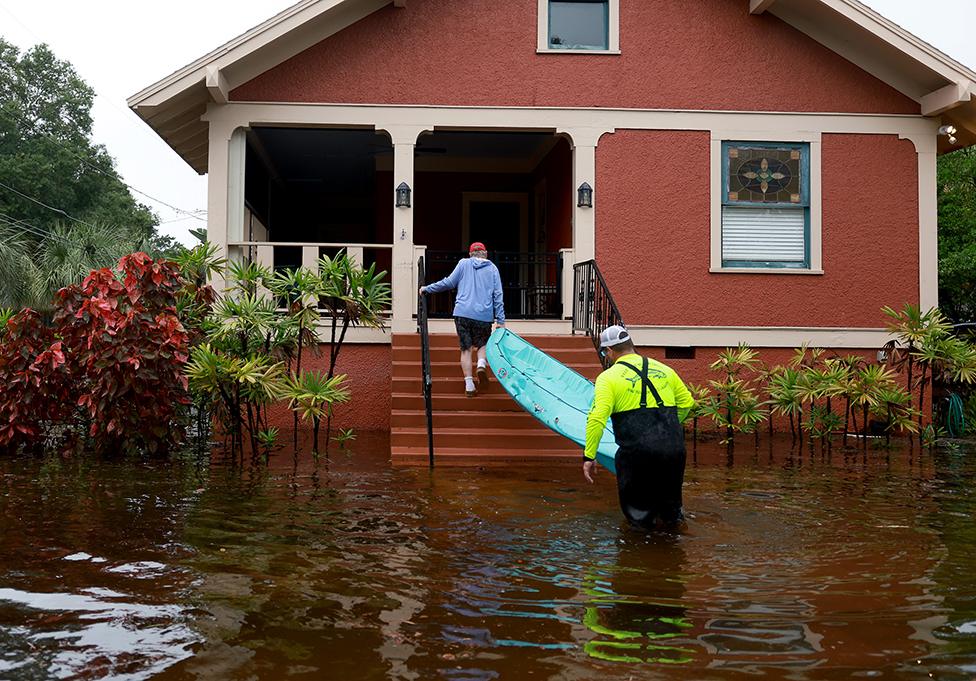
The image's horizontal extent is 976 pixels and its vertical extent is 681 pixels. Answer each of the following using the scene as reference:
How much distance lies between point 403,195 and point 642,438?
8.29m

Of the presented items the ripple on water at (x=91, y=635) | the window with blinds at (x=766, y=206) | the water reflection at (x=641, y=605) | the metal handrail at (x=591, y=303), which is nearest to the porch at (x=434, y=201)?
the metal handrail at (x=591, y=303)

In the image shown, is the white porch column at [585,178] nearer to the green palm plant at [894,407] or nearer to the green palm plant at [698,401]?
the green palm plant at [698,401]

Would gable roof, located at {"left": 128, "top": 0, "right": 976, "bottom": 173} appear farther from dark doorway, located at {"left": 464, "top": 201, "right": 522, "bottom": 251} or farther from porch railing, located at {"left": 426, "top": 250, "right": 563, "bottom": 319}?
dark doorway, located at {"left": 464, "top": 201, "right": 522, "bottom": 251}

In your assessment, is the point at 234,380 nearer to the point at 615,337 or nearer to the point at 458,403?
the point at 458,403

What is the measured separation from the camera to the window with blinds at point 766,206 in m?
14.5

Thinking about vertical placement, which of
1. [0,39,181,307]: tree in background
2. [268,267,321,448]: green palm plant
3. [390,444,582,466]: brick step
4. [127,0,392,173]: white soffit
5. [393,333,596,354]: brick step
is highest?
[0,39,181,307]: tree in background

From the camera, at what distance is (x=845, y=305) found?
47.1 ft

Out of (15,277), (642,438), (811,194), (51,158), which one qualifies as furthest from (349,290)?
(51,158)

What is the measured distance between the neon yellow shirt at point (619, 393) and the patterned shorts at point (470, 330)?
474 cm

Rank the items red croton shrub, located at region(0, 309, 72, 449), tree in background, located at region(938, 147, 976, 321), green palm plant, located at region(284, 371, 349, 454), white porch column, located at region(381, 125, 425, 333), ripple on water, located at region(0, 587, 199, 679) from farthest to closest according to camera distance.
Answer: tree in background, located at region(938, 147, 976, 321) < white porch column, located at region(381, 125, 425, 333) < red croton shrub, located at region(0, 309, 72, 449) < green palm plant, located at region(284, 371, 349, 454) < ripple on water, located at region(0, 587, 199, 679)

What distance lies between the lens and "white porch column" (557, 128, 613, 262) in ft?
46.7

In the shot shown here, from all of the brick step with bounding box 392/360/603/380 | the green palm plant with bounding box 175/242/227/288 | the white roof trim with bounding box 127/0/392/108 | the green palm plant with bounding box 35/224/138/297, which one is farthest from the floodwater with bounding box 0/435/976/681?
the green palm plant with bounding box 35/224/138/297

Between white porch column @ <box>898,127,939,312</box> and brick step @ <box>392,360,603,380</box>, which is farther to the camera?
white porch column @ <box>898,127,939,312</box>

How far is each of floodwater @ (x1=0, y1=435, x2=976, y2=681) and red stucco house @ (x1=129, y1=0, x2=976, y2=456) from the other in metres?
5.66
